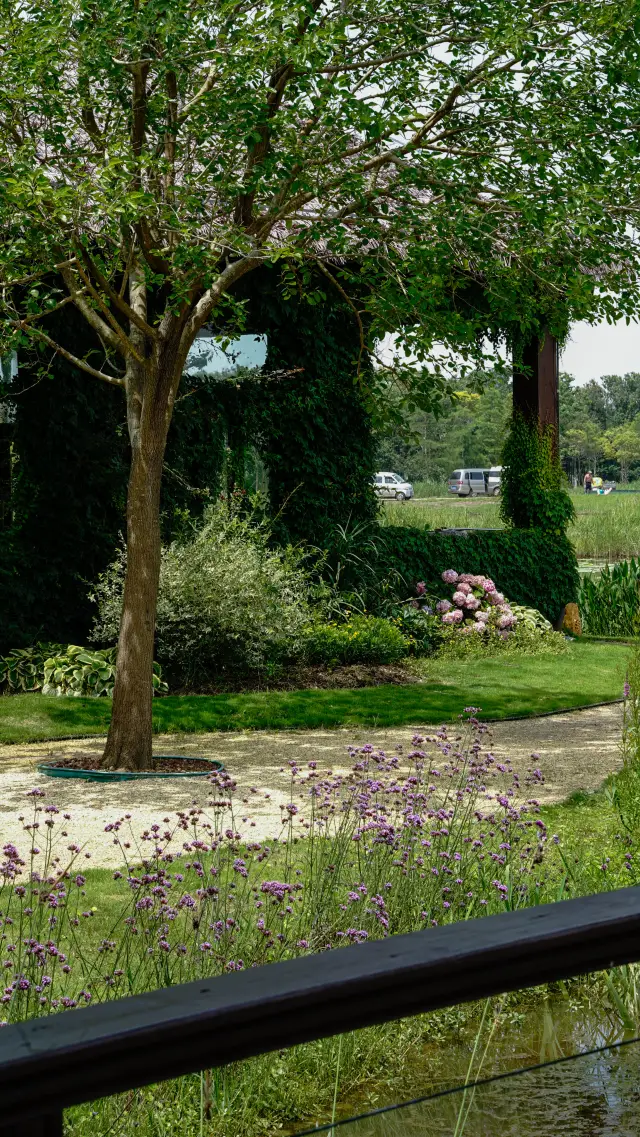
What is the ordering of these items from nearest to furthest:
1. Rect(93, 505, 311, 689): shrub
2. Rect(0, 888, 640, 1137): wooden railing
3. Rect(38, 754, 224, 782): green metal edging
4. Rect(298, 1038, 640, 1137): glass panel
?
Rect(0, 888, 640, 1137): wooden railing < Rect(298, 1038, 640, 1137): glass panel < Rect(38, 754, 224, 782): green metal edging < Rect(93, 505, 311, 689): shrub

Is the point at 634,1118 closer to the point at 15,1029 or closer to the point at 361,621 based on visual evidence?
the point at 15,1029

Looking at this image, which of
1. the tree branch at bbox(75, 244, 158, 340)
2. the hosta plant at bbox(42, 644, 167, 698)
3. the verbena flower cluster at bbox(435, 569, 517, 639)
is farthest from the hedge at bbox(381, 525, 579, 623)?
the tree branch at bbox(75, 244, 158, 340)

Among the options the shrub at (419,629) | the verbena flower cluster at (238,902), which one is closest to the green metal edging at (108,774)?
the verbena flower cluster at (238,902)

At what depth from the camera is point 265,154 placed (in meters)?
7.32

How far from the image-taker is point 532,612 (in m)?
14.5

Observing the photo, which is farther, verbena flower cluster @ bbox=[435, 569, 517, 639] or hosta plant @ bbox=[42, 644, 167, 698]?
verbena flower cluster @ bbox=[435, 569, 517, 639]

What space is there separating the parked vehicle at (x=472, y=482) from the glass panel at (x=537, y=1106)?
156ft

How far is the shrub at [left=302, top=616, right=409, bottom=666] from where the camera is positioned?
1175 cm

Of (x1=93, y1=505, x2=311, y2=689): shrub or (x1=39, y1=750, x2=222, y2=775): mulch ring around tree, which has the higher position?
(x1=93, y1=505, x2=311, y2=689): shrub

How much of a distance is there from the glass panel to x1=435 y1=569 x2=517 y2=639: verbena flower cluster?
39.8 ft

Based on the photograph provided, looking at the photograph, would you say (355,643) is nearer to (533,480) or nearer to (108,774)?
(533,480)

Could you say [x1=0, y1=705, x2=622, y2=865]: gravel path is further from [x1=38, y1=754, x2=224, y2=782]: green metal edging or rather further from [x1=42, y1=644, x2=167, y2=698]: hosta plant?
[x1=42, y1=644, x2=167, y2=698]: hosta plant

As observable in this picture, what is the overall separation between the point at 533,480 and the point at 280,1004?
14834 millimetres

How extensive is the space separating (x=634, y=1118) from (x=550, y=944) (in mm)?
396
